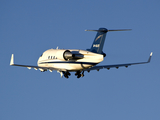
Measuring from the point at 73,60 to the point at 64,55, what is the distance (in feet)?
5.79

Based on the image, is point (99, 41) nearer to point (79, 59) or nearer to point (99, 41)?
point (99, 41)

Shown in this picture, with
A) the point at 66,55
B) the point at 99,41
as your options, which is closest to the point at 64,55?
the point at 66,55

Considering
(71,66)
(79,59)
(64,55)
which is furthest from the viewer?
(64,55)

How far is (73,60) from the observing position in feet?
231

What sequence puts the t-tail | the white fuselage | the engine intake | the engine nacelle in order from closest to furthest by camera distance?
1. the white fuselage
2. the engine intake
3. the engine nacelle
4. the t-tail

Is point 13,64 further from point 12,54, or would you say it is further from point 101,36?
point 101,36

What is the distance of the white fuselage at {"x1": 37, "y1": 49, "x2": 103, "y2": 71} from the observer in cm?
6838

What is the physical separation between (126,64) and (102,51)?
25.4ft

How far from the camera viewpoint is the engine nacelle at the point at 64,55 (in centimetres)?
6981

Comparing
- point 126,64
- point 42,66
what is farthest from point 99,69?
point 42,66

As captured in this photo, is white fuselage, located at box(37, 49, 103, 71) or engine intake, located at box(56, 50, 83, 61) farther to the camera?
engine intake, located at box(56, 50, 83, 61)

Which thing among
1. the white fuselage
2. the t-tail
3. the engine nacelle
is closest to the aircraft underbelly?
the white fuselage

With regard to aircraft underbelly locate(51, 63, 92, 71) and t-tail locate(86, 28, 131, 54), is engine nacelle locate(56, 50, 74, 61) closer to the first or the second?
aircraft underbelly locate(51, 63, 92, 71)

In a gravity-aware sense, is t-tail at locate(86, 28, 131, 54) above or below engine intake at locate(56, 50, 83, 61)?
above
